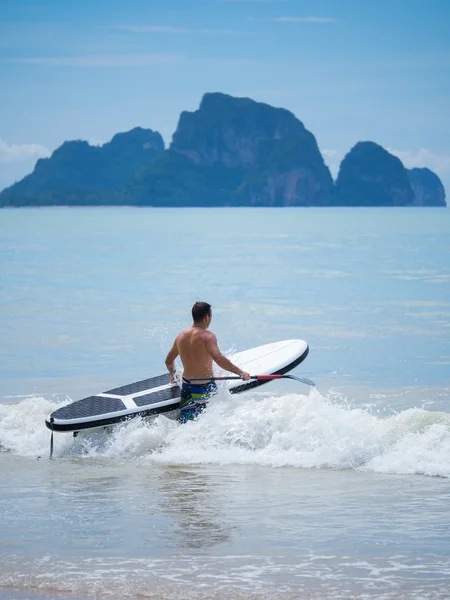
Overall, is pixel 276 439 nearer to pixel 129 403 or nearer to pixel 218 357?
pixel 218 357

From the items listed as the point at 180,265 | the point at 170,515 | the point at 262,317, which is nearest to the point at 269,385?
the point at 170,515

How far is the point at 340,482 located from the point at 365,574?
2287 millimetres

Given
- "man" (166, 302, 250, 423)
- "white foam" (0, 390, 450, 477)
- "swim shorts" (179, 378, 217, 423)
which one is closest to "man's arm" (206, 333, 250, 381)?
"man" (166, 302, 250, 423)

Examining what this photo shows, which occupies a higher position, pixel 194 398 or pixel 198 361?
pixel 198 361

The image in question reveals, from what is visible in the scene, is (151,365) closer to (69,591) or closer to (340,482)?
(340,482)

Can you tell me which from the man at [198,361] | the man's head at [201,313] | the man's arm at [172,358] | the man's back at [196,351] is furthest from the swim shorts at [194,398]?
the man's head at [201,313]

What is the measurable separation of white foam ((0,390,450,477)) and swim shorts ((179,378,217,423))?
0.07 metres

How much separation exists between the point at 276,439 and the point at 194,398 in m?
0.86

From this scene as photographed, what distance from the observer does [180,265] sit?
45.7 meters

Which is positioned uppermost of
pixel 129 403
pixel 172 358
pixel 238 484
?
pixel 172 358

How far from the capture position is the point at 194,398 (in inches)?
361

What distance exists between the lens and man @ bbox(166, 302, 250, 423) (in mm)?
8883

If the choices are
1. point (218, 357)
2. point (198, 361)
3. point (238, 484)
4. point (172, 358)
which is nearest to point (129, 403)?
point (172, 358)

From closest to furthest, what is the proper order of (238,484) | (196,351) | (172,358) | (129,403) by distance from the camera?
(238,484), (196,351), (172,358), (129,403)
